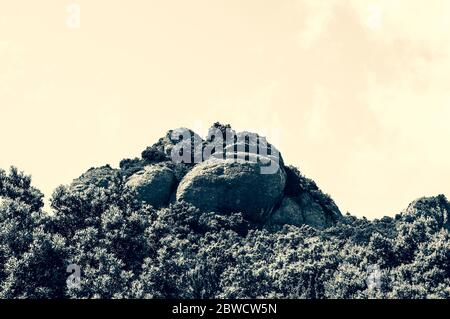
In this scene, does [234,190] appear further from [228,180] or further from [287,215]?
[287,215]

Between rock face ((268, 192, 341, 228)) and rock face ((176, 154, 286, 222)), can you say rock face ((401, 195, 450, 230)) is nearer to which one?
rock face ((268, 192, 341, 228))

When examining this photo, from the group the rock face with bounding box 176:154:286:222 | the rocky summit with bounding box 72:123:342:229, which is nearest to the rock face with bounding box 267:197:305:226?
the rocky summit with bounding box 72:123:342:229

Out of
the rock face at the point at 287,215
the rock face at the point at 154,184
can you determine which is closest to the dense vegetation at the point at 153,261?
the rock face at the point at 287,215

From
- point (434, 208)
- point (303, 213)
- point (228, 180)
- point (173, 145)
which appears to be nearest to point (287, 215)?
point (303, 213)

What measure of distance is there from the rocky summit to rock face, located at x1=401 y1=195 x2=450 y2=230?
18.0m

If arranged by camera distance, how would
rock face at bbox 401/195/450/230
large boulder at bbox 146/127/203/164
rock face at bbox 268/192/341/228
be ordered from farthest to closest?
rock face at bbox 401/195/450/230, large boulder at bbox 146/127/203/164, rock face at bbox 268/192/341/228

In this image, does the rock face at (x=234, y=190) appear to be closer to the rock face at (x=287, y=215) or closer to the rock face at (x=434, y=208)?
the rock face at (x=287, y=215)

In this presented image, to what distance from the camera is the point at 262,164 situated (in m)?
122

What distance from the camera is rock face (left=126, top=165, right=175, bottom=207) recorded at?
395 feet

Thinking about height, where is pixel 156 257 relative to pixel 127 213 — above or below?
below
